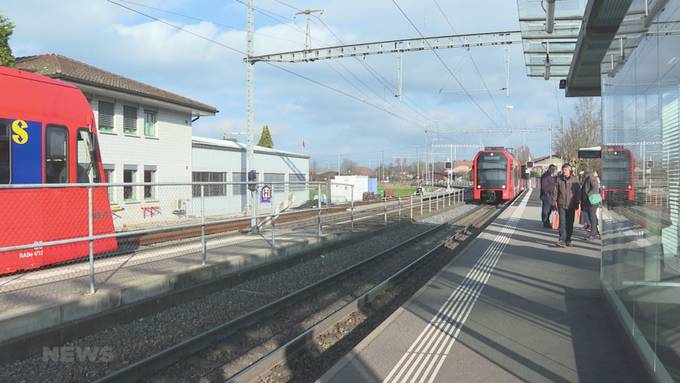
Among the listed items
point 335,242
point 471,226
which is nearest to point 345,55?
point 471,226

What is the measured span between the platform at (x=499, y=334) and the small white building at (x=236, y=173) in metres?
4.83

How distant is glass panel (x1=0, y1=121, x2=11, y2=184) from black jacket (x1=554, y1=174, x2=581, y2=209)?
10.1 meters

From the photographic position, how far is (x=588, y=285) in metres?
7.26

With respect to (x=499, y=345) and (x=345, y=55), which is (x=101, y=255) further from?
(x=345, y=55)

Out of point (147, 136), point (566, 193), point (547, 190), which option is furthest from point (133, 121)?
point (566, 193)

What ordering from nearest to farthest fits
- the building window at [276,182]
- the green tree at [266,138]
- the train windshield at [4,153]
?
the train windshield at [4,153] → the building window at [276,182] → the green tree at [266,138]

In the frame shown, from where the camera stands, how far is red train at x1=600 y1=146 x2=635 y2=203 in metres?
A: 4.63

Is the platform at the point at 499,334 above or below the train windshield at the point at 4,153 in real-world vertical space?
below

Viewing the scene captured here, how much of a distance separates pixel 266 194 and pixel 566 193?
265 inches

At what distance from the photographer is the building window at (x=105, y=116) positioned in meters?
20.6

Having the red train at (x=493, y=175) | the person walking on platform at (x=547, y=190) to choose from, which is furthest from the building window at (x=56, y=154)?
the red train at (x=493, y=175)

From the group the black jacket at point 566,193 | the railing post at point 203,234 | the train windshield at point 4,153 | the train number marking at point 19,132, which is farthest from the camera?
the black jacket at point 566,193

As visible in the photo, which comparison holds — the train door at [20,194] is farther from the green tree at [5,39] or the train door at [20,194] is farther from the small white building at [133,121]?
the small white building at [133,121]

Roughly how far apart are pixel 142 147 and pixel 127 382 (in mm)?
19897
